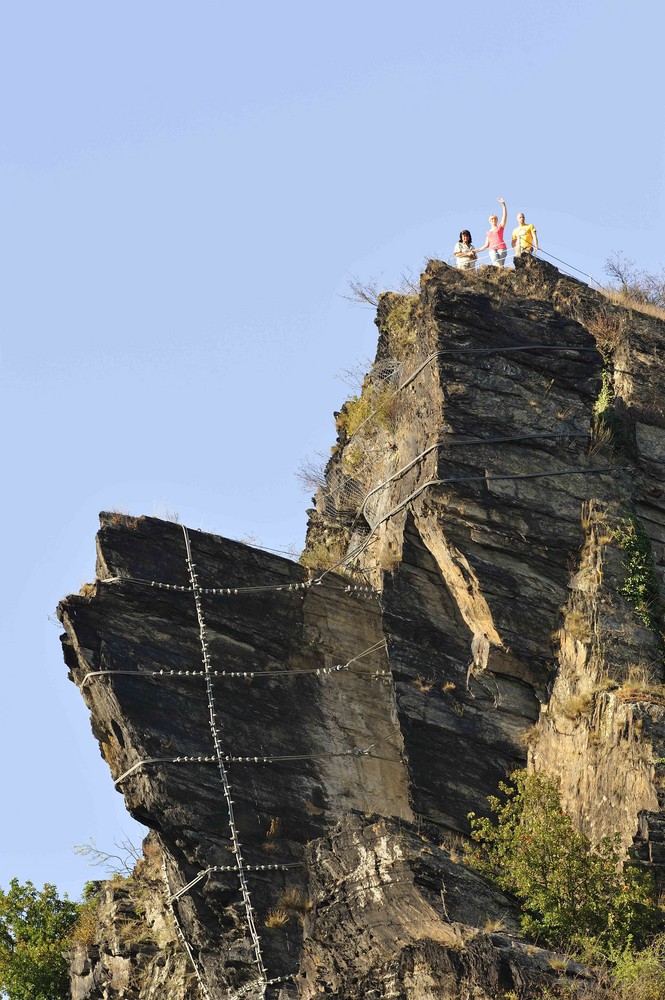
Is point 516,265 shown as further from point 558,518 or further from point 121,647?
point 121,647

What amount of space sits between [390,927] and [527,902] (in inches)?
95.5

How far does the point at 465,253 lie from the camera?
1387 inches

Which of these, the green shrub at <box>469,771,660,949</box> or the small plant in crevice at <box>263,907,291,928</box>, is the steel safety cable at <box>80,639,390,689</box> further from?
the green shrub at <box>469,771,660,949</box>

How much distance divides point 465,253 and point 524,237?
196cm

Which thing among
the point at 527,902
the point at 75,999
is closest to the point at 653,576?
the point at 527,902

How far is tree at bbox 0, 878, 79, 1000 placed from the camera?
32781 millimetres

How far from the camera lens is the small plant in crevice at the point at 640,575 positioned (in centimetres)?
3005

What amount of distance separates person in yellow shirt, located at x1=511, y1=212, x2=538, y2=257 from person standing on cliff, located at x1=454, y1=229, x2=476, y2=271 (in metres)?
1.13

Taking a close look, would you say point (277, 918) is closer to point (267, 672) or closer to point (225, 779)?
point (225, 779)

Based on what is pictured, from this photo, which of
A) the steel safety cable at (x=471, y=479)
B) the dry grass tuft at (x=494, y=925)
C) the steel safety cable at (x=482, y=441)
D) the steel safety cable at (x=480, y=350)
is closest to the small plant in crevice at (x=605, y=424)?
the steel safety cable at (x=482, y=441)

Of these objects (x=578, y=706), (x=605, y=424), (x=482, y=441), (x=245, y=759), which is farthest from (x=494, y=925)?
(x=605, y=424)

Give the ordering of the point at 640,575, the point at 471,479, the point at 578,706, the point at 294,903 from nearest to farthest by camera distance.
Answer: the point at 294,903 < the point at 578,706 < the point at 640,575 < the point at 471,479

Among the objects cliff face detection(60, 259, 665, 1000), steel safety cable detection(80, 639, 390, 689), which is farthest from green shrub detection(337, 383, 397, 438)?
steel safety cable detection(80, 639, 390, 689)

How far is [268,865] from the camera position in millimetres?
28562
